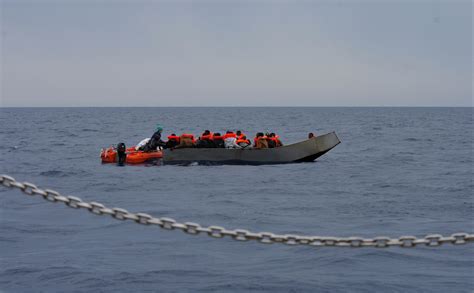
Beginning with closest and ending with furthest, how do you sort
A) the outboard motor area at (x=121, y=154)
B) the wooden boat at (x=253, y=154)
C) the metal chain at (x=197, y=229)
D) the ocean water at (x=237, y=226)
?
the metal chain at (x=197, y=229)
the ocean water at (x=237, y=226)
the wooden boat at (x=253, y=154)
the outboard motor area at (x=121, y=154)

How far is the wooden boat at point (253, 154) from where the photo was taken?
92.9 feet

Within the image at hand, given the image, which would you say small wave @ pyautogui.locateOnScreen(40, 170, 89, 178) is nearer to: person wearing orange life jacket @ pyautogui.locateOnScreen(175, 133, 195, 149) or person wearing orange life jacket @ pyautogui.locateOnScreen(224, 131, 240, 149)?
person wearing orange life jacket @ pyautogui.locateOnScreen(175, 133, 195, 149)

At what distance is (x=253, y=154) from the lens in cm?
2833

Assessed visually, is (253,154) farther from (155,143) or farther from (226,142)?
(155,143)

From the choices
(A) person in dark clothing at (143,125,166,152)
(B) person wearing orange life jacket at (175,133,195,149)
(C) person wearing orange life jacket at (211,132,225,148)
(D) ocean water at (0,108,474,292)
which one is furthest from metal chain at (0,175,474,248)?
(A) person in dark clothing at (143,125,166,152)

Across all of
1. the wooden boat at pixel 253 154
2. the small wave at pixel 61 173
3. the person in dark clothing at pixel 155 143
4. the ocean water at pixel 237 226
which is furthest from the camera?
the person in dark clothing at pixel 155 143

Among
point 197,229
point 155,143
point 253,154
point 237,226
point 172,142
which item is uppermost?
point 197,229

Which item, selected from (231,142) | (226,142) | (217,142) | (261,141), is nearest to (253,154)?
(261,141)

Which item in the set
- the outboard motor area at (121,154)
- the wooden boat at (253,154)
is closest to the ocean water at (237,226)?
the outboard motor area at (121,154)

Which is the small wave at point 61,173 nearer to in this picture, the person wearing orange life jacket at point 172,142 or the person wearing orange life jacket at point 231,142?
the person wearing orange life jacket at point 172,142

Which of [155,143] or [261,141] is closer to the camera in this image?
[261,141]

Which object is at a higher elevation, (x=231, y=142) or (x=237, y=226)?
(x=231, y=142)

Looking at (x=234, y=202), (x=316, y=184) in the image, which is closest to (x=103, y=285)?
(x=234, y=202)

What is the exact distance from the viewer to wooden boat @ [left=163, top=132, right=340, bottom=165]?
28.3 m
